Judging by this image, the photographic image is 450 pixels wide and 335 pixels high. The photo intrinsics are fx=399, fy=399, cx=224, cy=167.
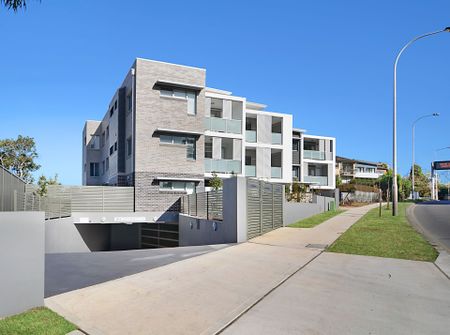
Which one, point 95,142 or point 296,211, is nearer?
point 296,211

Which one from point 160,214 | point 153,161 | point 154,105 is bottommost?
point 160,214

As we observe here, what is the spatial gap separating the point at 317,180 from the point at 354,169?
112 feet

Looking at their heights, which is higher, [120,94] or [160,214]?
[120,94]

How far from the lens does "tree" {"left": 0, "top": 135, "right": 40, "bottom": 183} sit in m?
39.4

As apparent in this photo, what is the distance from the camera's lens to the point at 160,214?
1033 inches

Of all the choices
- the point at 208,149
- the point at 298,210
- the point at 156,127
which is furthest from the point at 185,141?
the point at 298,210

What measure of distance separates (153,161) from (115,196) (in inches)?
130

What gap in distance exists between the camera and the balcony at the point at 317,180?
145 feet

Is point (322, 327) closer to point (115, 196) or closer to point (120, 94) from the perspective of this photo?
point (115, 196)

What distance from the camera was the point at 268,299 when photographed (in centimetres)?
642

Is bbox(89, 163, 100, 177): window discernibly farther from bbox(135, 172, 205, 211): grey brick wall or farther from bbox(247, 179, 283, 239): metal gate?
bbox(247, 179, 283, 239): metal gate

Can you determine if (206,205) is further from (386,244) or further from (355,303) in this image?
(355,303)

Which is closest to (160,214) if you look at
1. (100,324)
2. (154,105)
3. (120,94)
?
(154,105)

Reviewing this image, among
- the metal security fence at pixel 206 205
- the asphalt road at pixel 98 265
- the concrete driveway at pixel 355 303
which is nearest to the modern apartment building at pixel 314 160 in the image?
the metal security fence at pixel 206 205
